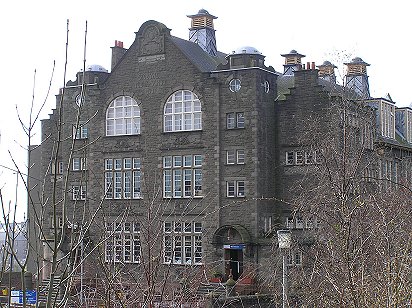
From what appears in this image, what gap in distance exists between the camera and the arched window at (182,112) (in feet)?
133

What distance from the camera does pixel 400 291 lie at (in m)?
8.20

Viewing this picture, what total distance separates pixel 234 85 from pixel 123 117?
6995mm

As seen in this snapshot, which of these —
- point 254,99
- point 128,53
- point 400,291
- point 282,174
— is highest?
point 128,53

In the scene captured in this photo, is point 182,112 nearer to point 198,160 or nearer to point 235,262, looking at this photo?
point 198,160

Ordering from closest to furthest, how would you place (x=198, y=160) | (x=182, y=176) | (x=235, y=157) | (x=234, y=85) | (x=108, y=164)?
(x=235, y=157), (x=234, y=85), (x=198, y=160), (x=182, y=176), (x=108, y=164)

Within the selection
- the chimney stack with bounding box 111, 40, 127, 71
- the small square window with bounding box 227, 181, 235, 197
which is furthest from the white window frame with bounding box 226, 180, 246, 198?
the chimney stack with bounding box 111, 40, 127, 71

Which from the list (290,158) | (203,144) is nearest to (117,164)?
(203,144)

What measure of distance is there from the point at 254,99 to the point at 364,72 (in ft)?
55.2

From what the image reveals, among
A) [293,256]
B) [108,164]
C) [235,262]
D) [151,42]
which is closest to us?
[293,256]

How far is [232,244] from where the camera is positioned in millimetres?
38719

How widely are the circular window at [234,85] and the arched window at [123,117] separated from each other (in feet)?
19.0

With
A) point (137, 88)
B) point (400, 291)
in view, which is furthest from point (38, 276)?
point (137, 88)

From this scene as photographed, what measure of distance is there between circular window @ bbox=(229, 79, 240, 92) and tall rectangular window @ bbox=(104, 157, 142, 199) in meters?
6.70

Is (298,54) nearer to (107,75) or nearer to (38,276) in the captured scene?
(107,75)
